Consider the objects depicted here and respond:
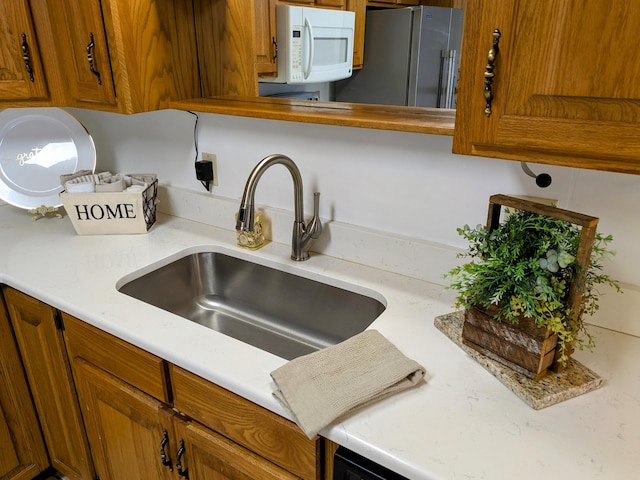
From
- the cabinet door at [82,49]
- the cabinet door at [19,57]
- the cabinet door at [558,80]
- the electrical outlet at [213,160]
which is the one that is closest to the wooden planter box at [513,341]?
the cabinet door at [558,80]

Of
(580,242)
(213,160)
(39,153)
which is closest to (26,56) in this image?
→ (39,153)

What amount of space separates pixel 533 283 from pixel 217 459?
0.76 meters

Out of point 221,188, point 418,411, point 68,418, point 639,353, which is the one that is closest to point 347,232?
point 221,188

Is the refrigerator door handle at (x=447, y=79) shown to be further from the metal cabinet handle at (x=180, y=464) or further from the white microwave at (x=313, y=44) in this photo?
the metal cabinet handle at (x=180, y=464)

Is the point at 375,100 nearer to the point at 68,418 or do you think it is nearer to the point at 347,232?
the point at 347,232

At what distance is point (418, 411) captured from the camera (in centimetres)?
83

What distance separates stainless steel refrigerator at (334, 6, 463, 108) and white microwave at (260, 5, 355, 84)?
0.19 ft

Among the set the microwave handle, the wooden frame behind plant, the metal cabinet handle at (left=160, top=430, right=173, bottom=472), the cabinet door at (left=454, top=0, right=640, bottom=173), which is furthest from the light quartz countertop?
the microwave handle

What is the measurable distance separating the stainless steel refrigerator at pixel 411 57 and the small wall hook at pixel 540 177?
22 cm

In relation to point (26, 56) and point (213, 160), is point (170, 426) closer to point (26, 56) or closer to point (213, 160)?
point (213, 160)

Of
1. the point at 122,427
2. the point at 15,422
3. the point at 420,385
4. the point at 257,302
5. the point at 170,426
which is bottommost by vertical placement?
the point at 15,422

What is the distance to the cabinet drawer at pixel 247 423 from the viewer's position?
89 cm

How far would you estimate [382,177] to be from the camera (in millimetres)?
1291

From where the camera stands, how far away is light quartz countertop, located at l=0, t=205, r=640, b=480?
739mm
